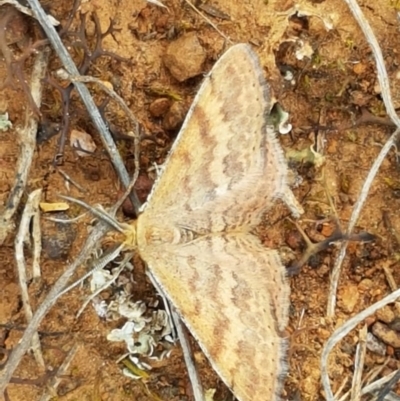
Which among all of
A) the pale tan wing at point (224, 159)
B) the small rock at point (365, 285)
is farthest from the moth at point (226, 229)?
the small rock at point (365, 285)

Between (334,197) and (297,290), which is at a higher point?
(334,197)

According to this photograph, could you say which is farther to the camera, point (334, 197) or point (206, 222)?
point (334, 197)

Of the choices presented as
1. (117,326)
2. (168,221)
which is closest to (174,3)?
(168,221)

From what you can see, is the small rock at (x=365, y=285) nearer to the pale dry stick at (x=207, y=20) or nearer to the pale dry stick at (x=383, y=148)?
the pale dry stick at (x=383, y=148)

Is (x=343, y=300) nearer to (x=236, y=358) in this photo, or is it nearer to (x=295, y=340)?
(x=295, y=340)

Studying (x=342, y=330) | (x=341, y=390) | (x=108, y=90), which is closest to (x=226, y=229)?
(x=342, y=330)

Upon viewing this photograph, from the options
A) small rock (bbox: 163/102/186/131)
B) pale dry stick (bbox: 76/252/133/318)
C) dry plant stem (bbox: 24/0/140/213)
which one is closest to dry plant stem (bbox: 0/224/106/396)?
pale dry stick (bbox: 76/252/133/318)

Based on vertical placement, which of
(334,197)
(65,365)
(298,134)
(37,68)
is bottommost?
(65,365)

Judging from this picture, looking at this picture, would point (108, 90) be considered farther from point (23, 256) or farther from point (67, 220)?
point (23, 256)
